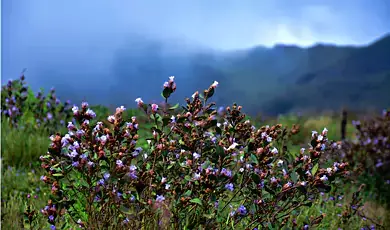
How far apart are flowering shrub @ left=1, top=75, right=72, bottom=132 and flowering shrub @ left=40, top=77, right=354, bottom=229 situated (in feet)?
15.3

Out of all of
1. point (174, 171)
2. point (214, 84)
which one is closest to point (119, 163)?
point (174, 171)

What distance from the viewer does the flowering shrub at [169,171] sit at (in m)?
2.95

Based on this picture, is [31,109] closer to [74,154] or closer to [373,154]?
[373,154]

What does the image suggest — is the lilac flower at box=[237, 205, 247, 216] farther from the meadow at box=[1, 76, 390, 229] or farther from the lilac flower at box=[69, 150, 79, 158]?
the lilac flower at box=[69, 150, 79, 158]

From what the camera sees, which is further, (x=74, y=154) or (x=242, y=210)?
(x=242, y=210)

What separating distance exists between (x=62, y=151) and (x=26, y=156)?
12.8 ft

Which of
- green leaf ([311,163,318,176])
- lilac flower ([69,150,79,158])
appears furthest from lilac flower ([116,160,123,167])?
green leaf ([311,163,318,176])

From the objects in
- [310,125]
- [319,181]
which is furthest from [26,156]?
[310,125]

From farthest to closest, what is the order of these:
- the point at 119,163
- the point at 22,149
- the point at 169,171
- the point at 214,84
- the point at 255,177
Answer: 1. the point at 22,149
2. the point at 169,171
3. the point at 214,84
4. the point at 255,177
5. the point at 119,163

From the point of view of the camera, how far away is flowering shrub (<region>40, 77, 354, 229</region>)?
9.69ft

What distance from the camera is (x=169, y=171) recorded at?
330cm

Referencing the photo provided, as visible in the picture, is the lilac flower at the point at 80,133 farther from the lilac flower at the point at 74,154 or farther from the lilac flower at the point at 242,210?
the lilac flower at the point at 242,210

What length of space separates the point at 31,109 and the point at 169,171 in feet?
17.7

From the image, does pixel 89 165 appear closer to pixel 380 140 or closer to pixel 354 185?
pixel 354 185
